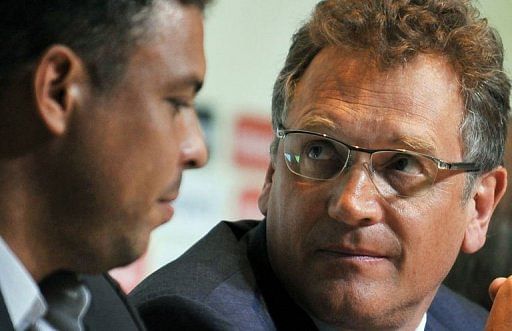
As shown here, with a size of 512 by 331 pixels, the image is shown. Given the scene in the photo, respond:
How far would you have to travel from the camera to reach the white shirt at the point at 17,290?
118cm

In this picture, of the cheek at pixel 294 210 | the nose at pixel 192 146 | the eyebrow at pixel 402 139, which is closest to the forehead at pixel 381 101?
the eyebrow at pixel 402 139

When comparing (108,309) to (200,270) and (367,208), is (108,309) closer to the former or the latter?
(200,270)

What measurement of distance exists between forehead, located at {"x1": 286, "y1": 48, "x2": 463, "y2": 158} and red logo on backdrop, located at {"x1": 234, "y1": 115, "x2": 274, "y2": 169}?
181 centimetres

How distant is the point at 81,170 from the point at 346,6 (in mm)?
937

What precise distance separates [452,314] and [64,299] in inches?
44.2

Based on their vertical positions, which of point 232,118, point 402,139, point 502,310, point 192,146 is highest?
point 192,146

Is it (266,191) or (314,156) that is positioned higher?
(314,156)

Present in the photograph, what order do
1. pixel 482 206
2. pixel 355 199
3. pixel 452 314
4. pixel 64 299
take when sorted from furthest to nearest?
1. pixel 452 314
2. pixel 482 206
3. pixel 355 199
4. pixel 64 299

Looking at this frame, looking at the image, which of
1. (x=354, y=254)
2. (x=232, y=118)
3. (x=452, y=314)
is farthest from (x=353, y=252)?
(x=232, y=118)

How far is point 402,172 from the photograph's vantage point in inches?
72.0

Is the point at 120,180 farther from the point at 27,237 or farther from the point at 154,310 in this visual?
the point at 154,310

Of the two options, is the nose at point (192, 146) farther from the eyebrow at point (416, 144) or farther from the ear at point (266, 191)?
the ear at point (266, 191)

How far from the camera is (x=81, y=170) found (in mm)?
1165

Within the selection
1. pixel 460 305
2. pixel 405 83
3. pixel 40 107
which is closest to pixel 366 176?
pixel 405 83
